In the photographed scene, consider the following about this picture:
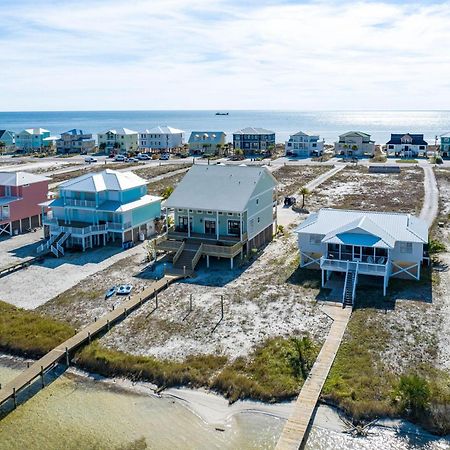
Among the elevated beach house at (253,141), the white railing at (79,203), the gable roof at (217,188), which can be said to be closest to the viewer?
the gable roof at (217,188)

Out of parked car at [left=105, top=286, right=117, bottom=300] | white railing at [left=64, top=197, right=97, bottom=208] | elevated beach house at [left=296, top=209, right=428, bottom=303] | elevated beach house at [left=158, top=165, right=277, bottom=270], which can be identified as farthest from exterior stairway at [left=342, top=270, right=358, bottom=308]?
white railing at [left=64, top=197, right=97, bottom=208]

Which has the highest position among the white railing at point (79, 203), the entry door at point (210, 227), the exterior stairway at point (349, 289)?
the white railing at point (79, 203)

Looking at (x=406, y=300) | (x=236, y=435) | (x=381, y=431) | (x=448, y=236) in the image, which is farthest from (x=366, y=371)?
(x=448, y=236)

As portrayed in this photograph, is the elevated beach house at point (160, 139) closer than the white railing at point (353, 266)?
No

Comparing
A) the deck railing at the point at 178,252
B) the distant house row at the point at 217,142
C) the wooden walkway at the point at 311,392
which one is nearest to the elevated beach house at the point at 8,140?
the distant house row at the point at 217,142

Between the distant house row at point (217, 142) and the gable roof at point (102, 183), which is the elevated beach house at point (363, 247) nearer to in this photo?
the gable roof at point (102, 183)
